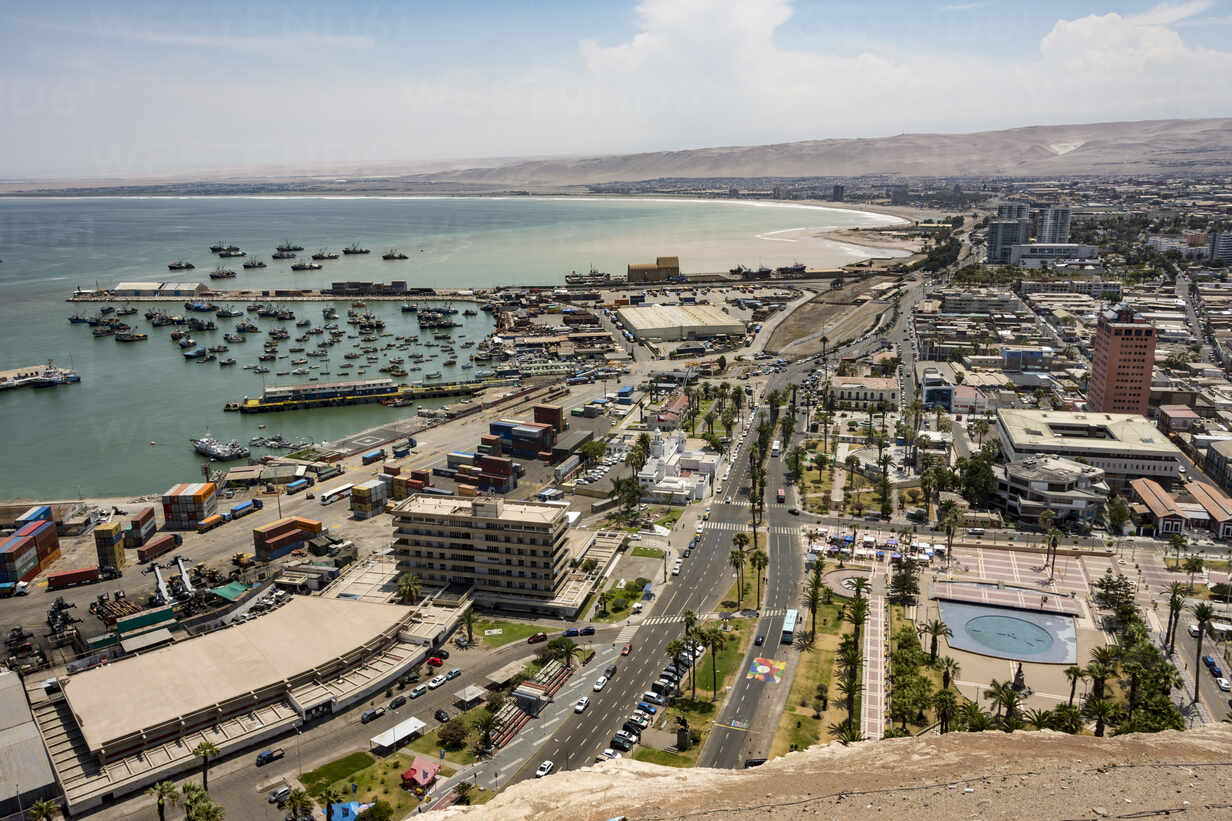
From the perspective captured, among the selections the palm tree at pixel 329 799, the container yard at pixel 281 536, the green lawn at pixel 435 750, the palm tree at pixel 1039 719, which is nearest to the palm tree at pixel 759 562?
the palm tree at pixel 1039 719

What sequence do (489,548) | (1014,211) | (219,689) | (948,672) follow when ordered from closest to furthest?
(219,689) → (948,672) → (489,548) → (1014,211)

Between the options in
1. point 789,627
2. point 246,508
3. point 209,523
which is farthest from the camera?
point 246,508

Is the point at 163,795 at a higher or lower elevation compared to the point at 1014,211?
lower

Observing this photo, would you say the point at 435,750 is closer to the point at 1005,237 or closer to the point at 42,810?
the point at 42,810

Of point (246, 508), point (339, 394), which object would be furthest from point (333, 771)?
point (339, 394)

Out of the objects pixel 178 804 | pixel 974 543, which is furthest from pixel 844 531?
pixel 178 804

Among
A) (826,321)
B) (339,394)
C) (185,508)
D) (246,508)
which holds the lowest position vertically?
(246,508)

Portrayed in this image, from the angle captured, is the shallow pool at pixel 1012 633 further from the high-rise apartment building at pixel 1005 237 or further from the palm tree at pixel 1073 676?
the high-rise apartment building at pixel 1005 237

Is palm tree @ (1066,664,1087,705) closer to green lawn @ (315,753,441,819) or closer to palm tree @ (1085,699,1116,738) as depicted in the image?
palm tree @ (1085,699,1116,738)
